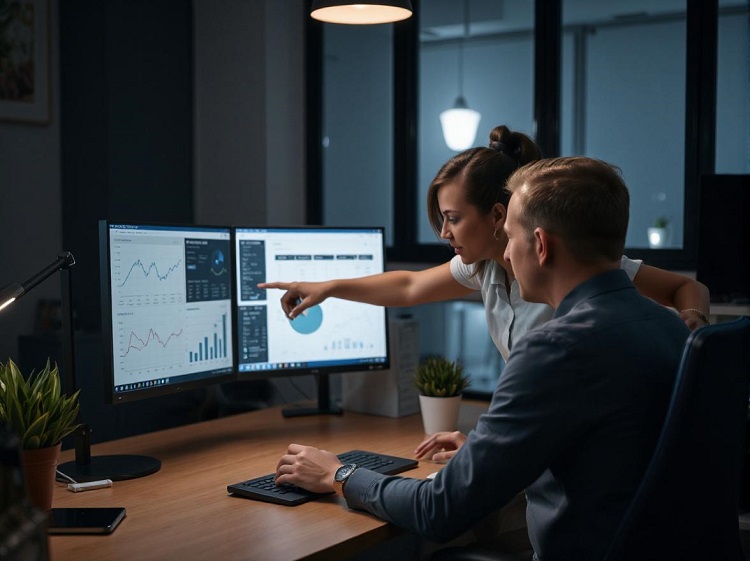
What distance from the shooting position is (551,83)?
11.2 ft

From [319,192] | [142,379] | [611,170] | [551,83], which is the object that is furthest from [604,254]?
[319,192]

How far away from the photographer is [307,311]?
2.39 meters

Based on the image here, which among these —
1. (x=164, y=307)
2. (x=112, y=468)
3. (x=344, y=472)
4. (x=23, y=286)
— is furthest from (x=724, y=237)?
(x=23, y=286)

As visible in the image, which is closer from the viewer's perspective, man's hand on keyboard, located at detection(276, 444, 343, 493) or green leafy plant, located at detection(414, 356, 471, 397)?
man's hand on keyboard, located at detection(276, 444, 343, 493)

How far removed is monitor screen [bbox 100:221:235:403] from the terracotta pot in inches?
12.4

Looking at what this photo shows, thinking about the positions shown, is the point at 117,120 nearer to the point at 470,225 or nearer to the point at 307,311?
the point at 307,311

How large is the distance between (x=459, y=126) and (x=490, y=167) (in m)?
3.34

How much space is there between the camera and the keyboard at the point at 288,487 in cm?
169

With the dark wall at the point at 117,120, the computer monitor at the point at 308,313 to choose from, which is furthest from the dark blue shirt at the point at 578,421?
the dark wall at the point at 117,120

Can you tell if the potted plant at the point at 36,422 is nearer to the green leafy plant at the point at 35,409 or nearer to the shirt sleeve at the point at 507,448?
the green leafy plant at the point at 35,409

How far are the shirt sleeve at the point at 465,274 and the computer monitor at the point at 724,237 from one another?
0.80m

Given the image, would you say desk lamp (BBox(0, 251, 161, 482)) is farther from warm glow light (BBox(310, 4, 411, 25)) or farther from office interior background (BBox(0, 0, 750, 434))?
office interior background (BBox(0, 0, 750, 434))

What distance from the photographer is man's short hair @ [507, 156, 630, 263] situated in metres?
1.40

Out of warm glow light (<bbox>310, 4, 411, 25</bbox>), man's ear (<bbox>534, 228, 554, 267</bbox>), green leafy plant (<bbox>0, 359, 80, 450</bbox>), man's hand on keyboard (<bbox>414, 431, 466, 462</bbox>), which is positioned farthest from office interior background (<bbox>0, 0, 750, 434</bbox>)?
green leafy plant (<bbox>0, 359, 80, 450</bbox>)
